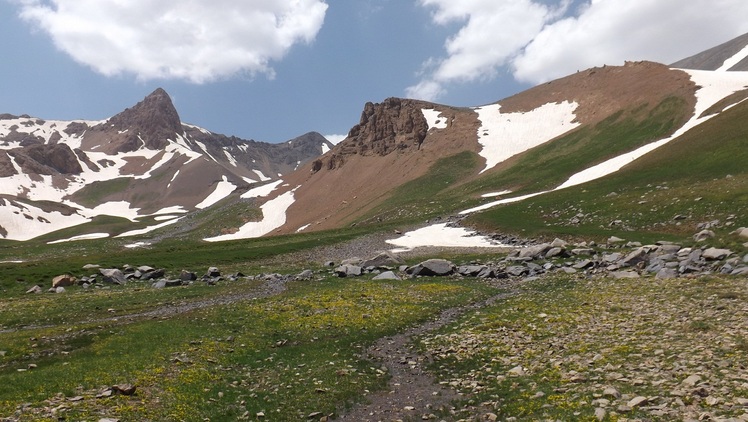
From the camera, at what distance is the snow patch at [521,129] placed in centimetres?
14662

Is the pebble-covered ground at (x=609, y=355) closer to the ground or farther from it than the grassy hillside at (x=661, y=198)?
closer to the ground

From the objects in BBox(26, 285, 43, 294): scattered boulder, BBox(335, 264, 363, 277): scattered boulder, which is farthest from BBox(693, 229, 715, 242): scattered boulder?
BBox(26, 285, 43, 294): scattered boulder

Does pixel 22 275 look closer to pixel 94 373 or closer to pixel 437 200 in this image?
pixel 94 373

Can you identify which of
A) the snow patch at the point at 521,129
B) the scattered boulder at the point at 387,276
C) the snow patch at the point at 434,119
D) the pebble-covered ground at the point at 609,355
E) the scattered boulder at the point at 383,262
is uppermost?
the snow patch at the point at 434,119

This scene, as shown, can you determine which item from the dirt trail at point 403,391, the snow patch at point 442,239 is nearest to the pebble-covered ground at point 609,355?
the dirt trail at point 403,391

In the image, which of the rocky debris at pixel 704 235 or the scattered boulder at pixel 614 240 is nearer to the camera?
the rocky debris at pixel 704 235

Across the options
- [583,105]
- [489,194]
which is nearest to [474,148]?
[583,105]

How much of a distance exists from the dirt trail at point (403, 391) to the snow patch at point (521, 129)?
12271 centimetres

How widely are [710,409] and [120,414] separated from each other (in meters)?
18.3

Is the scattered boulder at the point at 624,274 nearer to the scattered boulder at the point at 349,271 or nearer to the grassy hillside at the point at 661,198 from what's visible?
the grassy hillside at the point at 661,198

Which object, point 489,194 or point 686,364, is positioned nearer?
point 686,364

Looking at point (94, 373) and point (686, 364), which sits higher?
point (94, 373)

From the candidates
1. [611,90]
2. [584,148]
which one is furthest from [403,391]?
[611,90]

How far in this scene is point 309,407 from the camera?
55.2 ft
